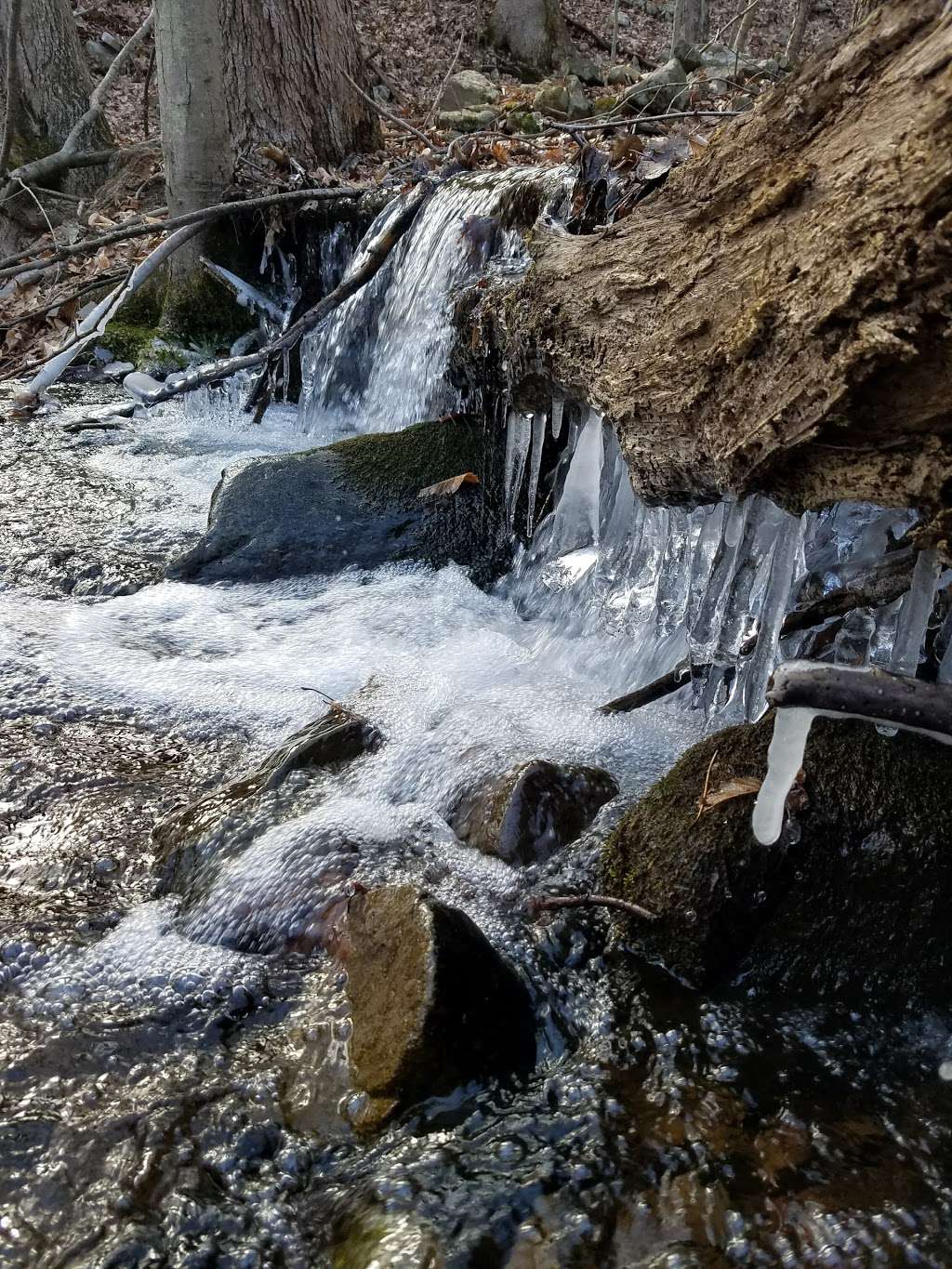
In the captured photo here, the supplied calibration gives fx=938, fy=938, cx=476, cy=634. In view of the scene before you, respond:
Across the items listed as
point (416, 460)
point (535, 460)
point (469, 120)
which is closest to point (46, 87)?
point (469, 120)

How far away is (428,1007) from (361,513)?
318 centimetres

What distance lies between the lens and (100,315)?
23.3 ft

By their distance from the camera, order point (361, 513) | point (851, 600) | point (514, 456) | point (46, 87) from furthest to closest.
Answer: point (46, 87)
point (361, 513)
point (514, 456)
point (851, 600)

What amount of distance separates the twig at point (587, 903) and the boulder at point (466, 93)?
32.2 feet

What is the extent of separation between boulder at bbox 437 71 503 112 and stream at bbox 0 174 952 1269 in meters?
7.31

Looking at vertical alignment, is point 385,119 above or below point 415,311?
above

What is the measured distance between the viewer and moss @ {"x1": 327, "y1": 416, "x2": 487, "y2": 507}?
190 inches

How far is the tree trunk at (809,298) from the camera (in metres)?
1.71

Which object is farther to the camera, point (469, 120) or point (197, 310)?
point (469, 120)

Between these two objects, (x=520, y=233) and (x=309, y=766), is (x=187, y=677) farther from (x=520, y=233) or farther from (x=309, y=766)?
(x=520, y=233)

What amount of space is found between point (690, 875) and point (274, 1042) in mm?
1062

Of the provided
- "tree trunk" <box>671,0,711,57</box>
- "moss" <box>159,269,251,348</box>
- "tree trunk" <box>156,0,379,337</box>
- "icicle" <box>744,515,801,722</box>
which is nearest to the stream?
"icicle" <box>744,515,801,722</box>

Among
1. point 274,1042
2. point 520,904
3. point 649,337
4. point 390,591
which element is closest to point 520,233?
point 390,591

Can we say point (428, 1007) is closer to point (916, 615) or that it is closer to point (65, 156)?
point (916, 615)
